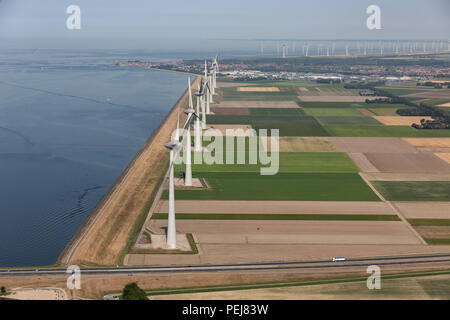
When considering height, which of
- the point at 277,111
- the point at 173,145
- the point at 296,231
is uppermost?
the point at 173,145

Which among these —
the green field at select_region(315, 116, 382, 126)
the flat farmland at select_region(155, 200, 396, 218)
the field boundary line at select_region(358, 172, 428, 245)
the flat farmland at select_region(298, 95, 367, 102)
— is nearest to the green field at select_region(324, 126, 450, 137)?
the green field at select_region(315, 116, 382, 126)

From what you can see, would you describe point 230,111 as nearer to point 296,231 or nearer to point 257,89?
point 257,89

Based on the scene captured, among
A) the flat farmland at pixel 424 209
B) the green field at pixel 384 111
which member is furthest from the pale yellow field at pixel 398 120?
the flat farmland at pixel 424 209

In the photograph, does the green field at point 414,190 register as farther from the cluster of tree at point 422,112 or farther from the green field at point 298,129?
the cluster of tree at point 422,112

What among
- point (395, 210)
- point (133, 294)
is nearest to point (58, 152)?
point (395, 210)

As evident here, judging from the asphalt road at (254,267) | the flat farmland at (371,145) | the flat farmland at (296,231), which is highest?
the flat farmland at (371,145)

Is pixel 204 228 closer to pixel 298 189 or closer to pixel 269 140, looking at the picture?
pixel 298 189

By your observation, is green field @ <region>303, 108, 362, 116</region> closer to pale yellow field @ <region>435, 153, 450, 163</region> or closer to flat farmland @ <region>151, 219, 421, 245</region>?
pale yellow field @ <region>435, 153, 450, 163</region>
